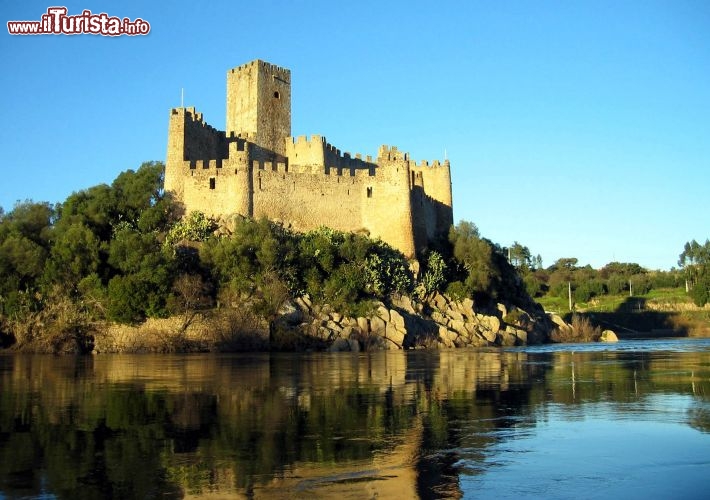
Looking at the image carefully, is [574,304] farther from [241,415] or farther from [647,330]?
[241,415]

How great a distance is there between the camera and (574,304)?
82188mm

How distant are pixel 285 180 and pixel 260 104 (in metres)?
10.2

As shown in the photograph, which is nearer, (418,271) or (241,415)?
(241,415)

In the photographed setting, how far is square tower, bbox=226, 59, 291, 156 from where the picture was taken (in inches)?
2108

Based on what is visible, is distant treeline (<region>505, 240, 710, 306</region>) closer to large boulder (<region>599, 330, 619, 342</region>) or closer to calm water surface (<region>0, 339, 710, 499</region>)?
large boulder (<region>599, 330, 619, 342</region>)

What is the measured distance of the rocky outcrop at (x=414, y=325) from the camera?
3941 cm

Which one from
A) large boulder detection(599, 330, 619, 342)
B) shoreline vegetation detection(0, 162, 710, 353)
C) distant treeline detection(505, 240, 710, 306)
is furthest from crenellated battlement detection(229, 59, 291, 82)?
distant treeline detection(505, 240, 710, 306)

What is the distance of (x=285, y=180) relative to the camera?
151 ft

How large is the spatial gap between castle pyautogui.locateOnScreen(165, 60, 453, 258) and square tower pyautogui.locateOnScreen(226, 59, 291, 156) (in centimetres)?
8

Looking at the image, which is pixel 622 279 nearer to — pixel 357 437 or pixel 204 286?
pixel 204 286

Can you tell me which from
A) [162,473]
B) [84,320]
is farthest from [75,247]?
[162,473]

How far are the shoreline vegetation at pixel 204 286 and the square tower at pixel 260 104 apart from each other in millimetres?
9067

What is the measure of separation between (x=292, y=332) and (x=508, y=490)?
31.1 metres

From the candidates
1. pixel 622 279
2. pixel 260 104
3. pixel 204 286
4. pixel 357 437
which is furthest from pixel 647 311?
pixel 357 437
